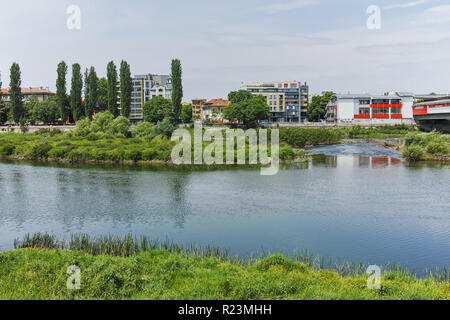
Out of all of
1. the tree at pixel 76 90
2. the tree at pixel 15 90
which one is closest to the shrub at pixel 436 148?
the tree at pixel 76 90

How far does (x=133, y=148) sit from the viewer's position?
54.8m

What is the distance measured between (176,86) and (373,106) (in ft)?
161

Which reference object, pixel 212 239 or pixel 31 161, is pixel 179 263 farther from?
pixel 31 161

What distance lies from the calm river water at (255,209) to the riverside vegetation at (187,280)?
3.99 meters

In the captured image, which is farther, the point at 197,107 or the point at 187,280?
the point at 197,107

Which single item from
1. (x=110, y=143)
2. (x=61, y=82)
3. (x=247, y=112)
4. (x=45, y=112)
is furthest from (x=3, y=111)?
(x=247, y=112)

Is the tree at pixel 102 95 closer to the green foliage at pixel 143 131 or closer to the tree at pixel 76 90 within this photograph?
the tree at pixel 76 90

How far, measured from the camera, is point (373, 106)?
105375 mm

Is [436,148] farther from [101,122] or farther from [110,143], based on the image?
[101,122]

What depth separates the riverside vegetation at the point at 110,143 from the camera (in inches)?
2104

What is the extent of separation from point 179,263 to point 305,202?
16.1 m

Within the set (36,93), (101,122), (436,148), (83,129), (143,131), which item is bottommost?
(436,148)
